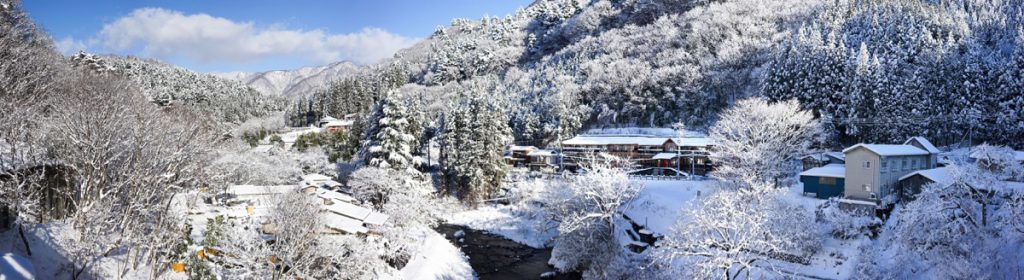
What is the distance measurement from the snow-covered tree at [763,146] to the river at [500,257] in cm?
1164

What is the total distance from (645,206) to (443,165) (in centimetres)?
1639

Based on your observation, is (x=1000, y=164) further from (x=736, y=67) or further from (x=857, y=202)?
(x=736, y=67)

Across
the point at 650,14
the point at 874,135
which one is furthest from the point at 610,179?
the point at 650,14

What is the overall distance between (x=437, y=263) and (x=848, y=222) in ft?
59.5

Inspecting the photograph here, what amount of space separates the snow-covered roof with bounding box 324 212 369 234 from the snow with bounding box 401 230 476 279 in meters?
2.71

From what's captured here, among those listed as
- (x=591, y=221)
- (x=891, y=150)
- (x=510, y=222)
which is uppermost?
(x=891, y=150)

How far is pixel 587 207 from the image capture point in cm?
2817

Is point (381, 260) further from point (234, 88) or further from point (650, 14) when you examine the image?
point (234, 88)

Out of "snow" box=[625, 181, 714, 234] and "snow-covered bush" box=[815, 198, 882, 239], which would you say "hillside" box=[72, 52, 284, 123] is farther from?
"snow-covered bush" box=[815, 198, 882, 239]

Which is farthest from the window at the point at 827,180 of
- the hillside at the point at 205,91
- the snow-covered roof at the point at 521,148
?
the hillside at the point at 205,91

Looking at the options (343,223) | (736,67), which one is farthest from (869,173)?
(736,67)

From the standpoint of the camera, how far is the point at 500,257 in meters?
29.2

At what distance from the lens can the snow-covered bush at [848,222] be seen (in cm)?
2334

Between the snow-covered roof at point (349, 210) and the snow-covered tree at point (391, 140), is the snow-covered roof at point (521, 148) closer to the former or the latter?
the snow-covered tree at point (391, 140)
